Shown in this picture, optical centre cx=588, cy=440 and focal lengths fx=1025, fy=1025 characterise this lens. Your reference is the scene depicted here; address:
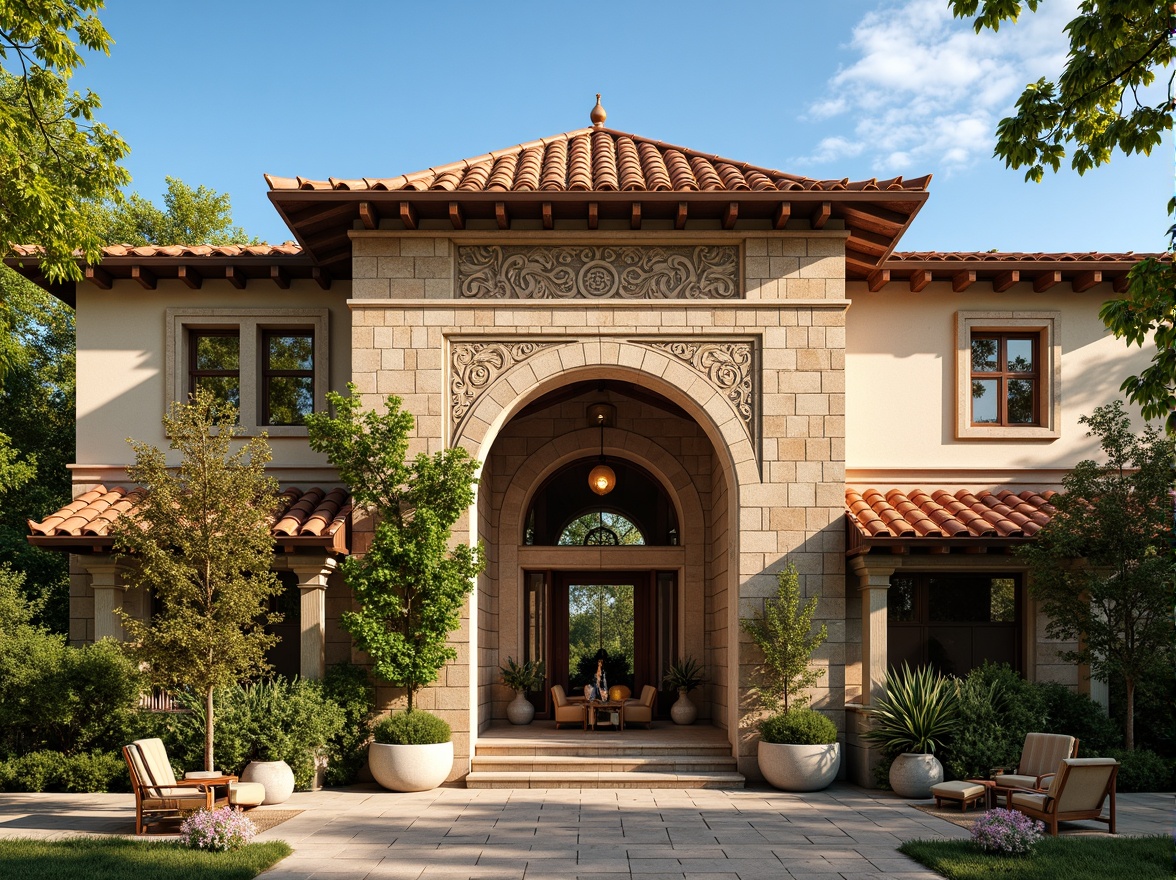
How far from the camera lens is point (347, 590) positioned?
15289 mm

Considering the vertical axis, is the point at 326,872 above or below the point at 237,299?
below

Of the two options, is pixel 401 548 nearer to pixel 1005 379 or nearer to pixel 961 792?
pixel 961 792

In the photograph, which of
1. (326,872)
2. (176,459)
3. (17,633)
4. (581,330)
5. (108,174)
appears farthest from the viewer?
(176,459)

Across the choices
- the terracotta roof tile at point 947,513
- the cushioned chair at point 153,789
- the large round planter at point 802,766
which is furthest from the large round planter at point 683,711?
the cushioned chair at point 153,789

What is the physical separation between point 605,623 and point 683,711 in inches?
99.4

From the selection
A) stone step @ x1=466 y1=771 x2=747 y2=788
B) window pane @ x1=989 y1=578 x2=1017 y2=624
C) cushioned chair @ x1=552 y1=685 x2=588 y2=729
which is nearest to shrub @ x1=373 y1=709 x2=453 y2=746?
stone step @ x1=466 y1=771 x2=747 y2=788

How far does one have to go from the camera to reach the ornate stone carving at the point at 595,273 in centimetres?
1499

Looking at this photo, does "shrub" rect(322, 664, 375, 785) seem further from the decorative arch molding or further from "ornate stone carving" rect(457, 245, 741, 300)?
"ornate stone carving" rect(457, 245, 741, 300)

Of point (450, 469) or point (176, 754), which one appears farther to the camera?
point (450, 469)

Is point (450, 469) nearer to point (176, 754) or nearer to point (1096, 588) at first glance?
point (176, 754)

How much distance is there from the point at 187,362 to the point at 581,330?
6.58 metres

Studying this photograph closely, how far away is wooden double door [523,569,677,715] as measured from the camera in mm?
19469

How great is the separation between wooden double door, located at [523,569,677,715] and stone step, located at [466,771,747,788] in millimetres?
5561

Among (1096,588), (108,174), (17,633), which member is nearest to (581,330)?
(108,174)
